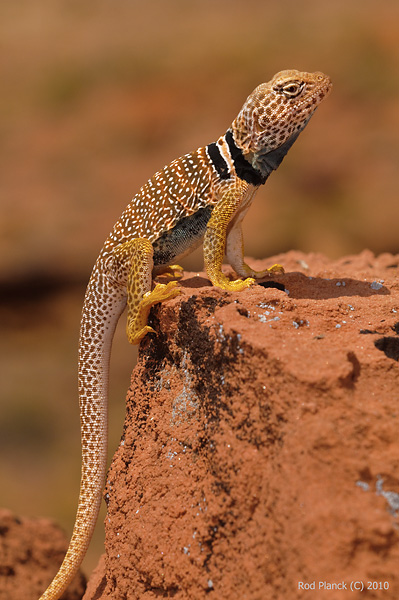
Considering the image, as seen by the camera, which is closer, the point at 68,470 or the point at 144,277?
the point at 144,277

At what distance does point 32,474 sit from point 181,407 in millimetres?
5172

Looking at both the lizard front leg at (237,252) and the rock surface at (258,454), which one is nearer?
the rock surface at (258,454)

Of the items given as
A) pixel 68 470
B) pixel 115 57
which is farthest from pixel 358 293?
pixel 115 57

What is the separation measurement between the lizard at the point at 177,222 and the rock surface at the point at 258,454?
0.25 meters

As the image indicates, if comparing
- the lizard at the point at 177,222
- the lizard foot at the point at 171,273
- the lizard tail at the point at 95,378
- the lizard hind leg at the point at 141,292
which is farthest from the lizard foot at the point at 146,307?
the lizard foot at the point at 171,273

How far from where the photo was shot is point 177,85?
7691 mm

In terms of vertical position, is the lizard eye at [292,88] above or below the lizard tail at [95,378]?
above

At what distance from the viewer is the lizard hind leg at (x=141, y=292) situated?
7.98 ft

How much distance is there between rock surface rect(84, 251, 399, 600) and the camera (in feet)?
4.88

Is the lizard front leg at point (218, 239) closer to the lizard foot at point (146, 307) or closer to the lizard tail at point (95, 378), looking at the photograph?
the lizard foot at point (146, 307)

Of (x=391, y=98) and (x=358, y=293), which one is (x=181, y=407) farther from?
(x=391, y=98)

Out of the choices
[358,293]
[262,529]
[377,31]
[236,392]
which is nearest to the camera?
[262,529]

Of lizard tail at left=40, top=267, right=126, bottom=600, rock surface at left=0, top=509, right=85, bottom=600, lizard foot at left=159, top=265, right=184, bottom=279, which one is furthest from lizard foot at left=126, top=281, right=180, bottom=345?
rock surface at left=0, top=509, right=85, bottom=600

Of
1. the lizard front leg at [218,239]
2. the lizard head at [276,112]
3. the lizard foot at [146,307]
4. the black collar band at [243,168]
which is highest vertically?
the lizard head at [276,112]
